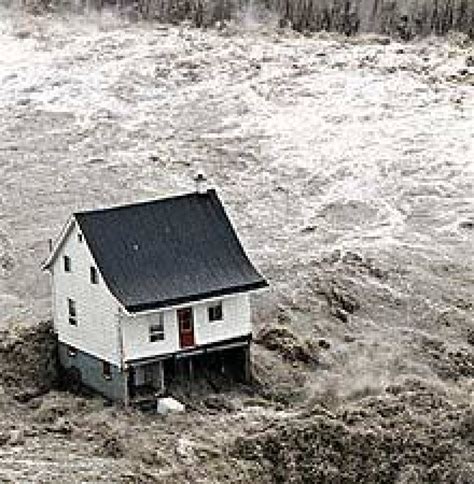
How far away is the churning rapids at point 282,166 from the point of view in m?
30.8

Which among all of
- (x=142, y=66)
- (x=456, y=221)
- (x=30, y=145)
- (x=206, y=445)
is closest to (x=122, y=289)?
(x=206, y=445)

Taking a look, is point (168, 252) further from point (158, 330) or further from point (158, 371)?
point (158, 371)

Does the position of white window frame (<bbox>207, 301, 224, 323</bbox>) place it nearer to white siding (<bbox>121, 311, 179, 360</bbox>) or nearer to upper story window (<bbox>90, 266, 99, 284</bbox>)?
white siding (<bbox>121, 311, 179, 360</bbox>)

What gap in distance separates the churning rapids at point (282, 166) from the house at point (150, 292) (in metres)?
1.20

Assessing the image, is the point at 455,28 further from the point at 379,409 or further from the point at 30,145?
the point at 379,409

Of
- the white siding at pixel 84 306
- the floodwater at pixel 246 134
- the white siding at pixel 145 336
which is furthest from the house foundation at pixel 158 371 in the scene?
the floodwater at pixel 246 134

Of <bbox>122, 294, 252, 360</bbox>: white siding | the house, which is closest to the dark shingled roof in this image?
the house

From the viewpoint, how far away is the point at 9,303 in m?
32.6

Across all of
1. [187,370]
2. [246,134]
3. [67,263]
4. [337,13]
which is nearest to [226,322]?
[187,370]

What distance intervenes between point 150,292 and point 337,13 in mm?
26648

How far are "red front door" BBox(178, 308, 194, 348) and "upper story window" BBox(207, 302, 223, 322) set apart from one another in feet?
1.21

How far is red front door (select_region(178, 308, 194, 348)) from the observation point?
28.0 meters

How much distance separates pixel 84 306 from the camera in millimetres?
28328

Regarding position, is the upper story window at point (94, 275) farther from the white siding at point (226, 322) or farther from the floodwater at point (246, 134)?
the floodwater at point (246, 134)
